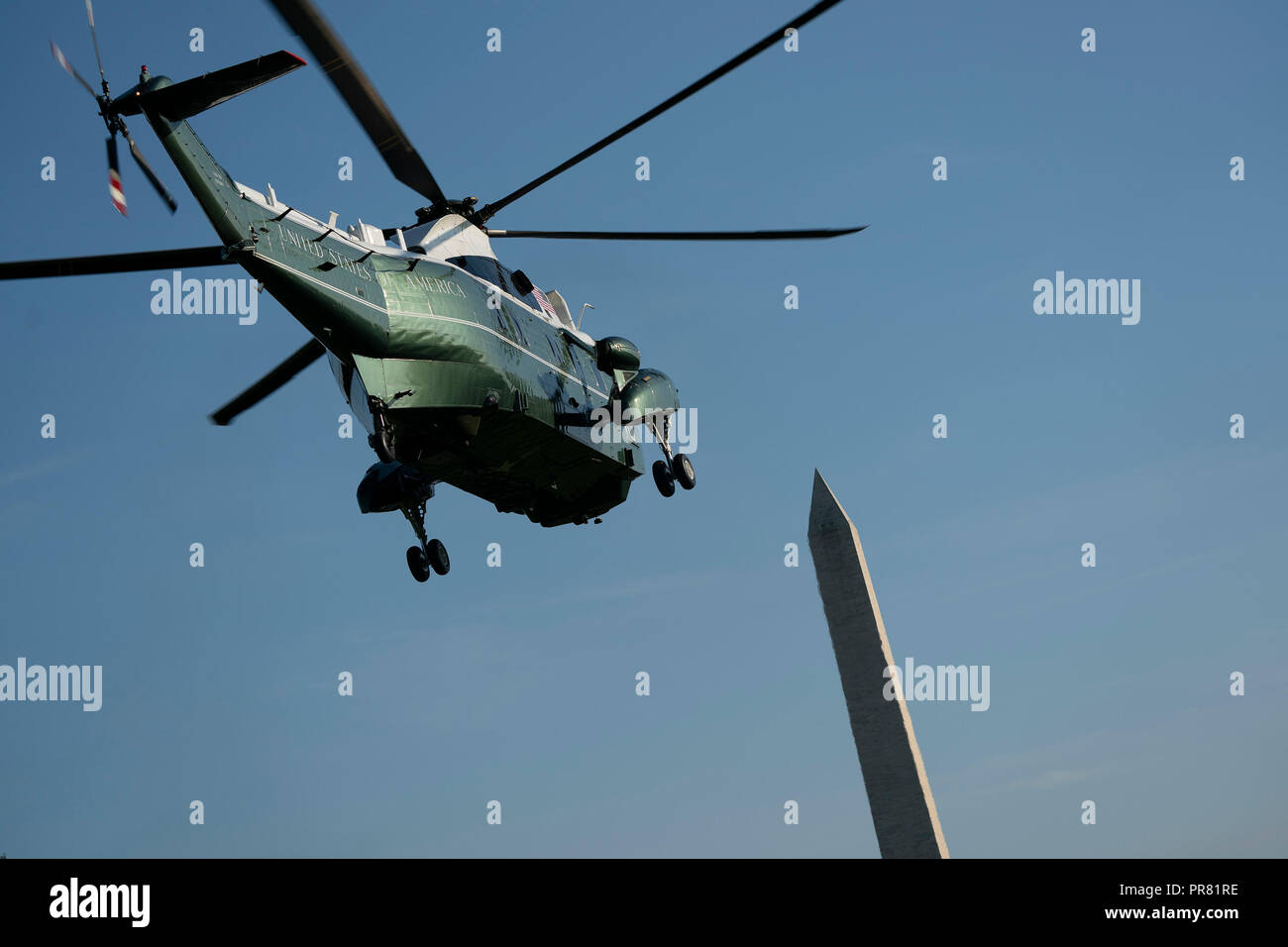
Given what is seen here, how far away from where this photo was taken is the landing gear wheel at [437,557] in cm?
2917

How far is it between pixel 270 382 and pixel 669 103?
33.9ft

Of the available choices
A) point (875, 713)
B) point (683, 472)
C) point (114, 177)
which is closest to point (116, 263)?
point (114, 177)

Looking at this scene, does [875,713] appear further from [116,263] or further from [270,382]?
[116,263]

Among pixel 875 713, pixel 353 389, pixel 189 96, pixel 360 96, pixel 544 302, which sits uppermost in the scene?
pixel 360 96

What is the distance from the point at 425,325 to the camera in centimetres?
2525

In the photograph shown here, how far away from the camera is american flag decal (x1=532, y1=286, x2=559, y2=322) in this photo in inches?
1185

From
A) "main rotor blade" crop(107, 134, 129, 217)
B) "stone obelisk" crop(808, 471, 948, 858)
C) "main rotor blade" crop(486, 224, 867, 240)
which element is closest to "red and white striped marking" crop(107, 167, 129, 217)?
"main rotor blade" crop(107, 134, 129, 217)

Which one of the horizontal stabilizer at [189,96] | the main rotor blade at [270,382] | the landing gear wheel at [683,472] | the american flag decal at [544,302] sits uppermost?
the horizontal stabilizer at [189,96]

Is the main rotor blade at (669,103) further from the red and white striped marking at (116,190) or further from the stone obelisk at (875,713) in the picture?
the stone obelisk at (875,713)

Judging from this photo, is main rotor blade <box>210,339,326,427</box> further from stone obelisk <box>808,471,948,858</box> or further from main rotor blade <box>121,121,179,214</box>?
stone obelisk <box>808,471,948,858</box>

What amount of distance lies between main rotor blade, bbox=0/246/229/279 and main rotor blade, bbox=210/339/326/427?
6140 millimetres

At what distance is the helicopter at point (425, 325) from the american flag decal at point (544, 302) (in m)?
0.05

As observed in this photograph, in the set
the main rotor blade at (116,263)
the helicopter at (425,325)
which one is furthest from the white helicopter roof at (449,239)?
the main rotor blade at (116,263)
